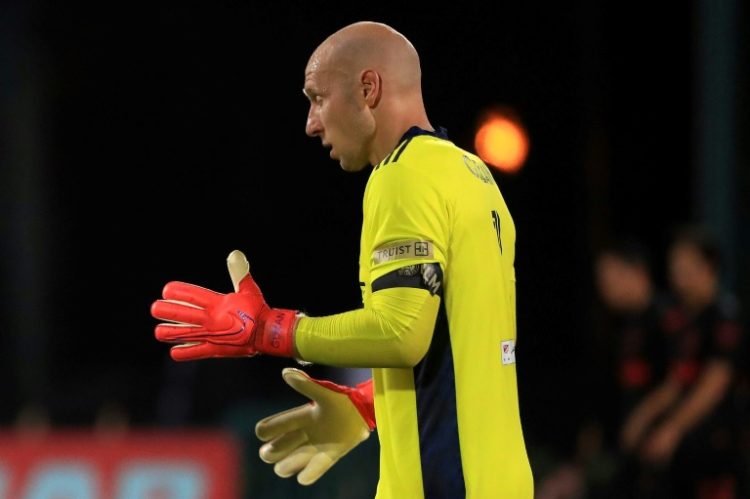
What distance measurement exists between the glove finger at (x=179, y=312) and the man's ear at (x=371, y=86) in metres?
0.65

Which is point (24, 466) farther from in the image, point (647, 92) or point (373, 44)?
point (647, 92)

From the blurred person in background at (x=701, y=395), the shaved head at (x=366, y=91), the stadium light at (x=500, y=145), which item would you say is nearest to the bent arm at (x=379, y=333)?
the shaved head at (x=366, y=91)

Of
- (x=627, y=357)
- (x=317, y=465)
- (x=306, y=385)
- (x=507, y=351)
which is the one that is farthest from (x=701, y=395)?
(x=507, y=351)

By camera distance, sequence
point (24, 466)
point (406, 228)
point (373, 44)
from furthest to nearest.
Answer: point (24, 466), point (373, 44), point (406, 228)

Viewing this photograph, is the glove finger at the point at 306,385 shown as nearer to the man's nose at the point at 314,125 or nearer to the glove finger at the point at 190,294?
the glove finger at the point at 190,294

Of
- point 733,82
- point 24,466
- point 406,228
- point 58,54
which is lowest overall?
point 24,466

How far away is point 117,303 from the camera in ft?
46.5

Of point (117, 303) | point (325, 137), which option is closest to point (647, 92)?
point (117, 303)

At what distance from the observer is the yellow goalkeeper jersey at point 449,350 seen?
10.6 ft

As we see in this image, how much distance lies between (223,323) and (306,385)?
17.5 inches

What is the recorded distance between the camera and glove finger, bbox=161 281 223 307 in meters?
3.37

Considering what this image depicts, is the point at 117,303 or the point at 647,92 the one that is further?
the point at 117,303

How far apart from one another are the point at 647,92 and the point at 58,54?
5.63 metres

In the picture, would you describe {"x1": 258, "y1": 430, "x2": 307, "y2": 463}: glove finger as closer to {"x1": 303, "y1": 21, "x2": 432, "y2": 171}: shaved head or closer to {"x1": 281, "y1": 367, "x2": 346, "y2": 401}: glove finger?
{"x1": 281, "y1": 367, "x2": 346, "y2": 401}: glove finger
